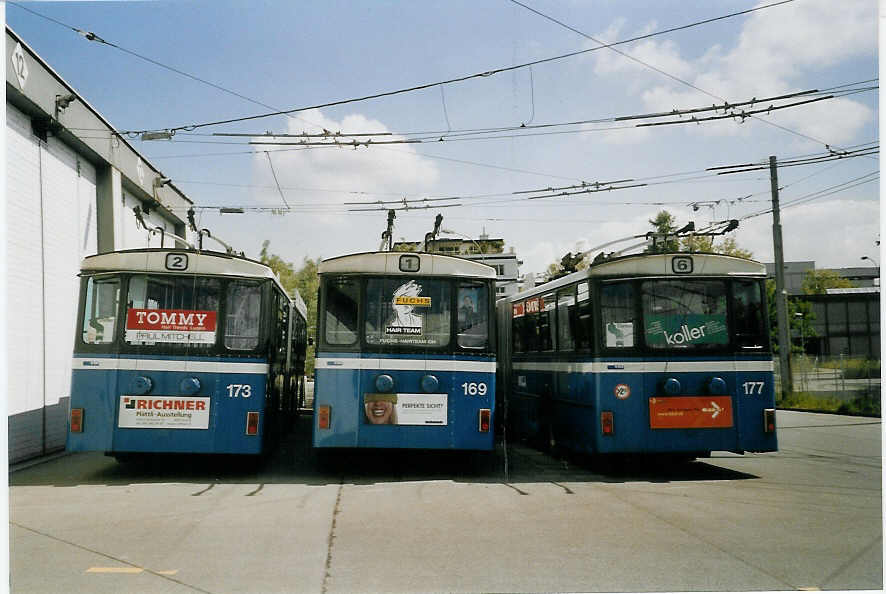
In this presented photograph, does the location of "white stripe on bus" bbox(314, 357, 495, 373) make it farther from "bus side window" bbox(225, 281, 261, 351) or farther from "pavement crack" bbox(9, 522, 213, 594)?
"pavement crack" bbox(9, 522, 213, 594)

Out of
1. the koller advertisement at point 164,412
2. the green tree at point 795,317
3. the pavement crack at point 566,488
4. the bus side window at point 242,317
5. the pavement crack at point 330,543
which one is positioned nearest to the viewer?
the pavement crack at point 330,543

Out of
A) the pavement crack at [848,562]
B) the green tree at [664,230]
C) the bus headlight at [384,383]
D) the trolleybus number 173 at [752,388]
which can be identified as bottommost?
the pavement crack at [848,562]

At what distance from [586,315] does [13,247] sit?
7.71 m

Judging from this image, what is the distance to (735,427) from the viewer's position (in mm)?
9742

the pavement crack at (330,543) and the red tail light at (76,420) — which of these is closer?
the pavement crack at (330,543)

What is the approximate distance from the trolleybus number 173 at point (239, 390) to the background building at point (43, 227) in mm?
2243

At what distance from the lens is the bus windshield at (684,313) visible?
983cm

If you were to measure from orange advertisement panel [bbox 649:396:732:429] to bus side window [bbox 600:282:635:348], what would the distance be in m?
0.84

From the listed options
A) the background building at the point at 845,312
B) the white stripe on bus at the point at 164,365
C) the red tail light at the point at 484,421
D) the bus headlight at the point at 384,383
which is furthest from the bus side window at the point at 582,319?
the white stripe on bus at the point at 164,365

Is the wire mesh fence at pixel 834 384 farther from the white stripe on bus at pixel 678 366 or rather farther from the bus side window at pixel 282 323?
the bus side window at pixel 282 323

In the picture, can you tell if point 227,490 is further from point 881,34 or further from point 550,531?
point 881,34

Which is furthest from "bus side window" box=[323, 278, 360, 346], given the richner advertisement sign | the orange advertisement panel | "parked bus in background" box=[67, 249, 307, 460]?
the orange advertisement panel

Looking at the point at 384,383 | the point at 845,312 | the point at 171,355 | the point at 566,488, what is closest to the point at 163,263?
the point at 171,355

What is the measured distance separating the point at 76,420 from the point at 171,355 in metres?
1.30
